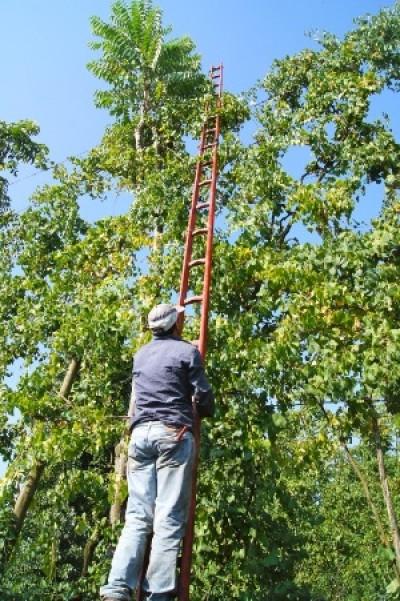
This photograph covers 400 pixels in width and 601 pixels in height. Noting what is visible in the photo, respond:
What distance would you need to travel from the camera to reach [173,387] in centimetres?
349

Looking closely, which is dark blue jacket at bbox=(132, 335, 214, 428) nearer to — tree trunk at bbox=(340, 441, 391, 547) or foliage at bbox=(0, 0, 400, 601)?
foliage at bbox=(0, 0, 400, 601)

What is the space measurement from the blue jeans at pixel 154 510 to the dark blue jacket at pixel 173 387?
8cm

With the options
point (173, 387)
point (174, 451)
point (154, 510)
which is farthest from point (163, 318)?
point (154, 510)

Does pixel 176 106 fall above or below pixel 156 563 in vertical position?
above

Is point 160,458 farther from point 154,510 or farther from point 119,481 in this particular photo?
point 119,481

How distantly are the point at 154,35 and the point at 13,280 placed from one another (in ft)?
18.1

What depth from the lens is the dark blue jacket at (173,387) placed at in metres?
3.43

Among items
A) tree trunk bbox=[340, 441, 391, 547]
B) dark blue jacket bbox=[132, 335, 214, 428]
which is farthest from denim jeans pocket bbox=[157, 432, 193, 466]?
tree trunk bbox=[340, 441, 391, 547]

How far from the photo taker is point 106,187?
10.5 metres

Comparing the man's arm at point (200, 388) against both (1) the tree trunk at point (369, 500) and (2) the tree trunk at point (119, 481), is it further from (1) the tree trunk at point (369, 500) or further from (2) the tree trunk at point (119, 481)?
(1) the tree trunk at point (369, 500)

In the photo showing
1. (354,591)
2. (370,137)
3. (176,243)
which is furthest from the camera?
(354,591)

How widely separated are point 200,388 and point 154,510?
722 mm

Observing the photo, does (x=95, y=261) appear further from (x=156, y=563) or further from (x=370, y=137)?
(x=156, y=563)

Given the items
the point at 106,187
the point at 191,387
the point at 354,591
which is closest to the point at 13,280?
the point at 106,187
